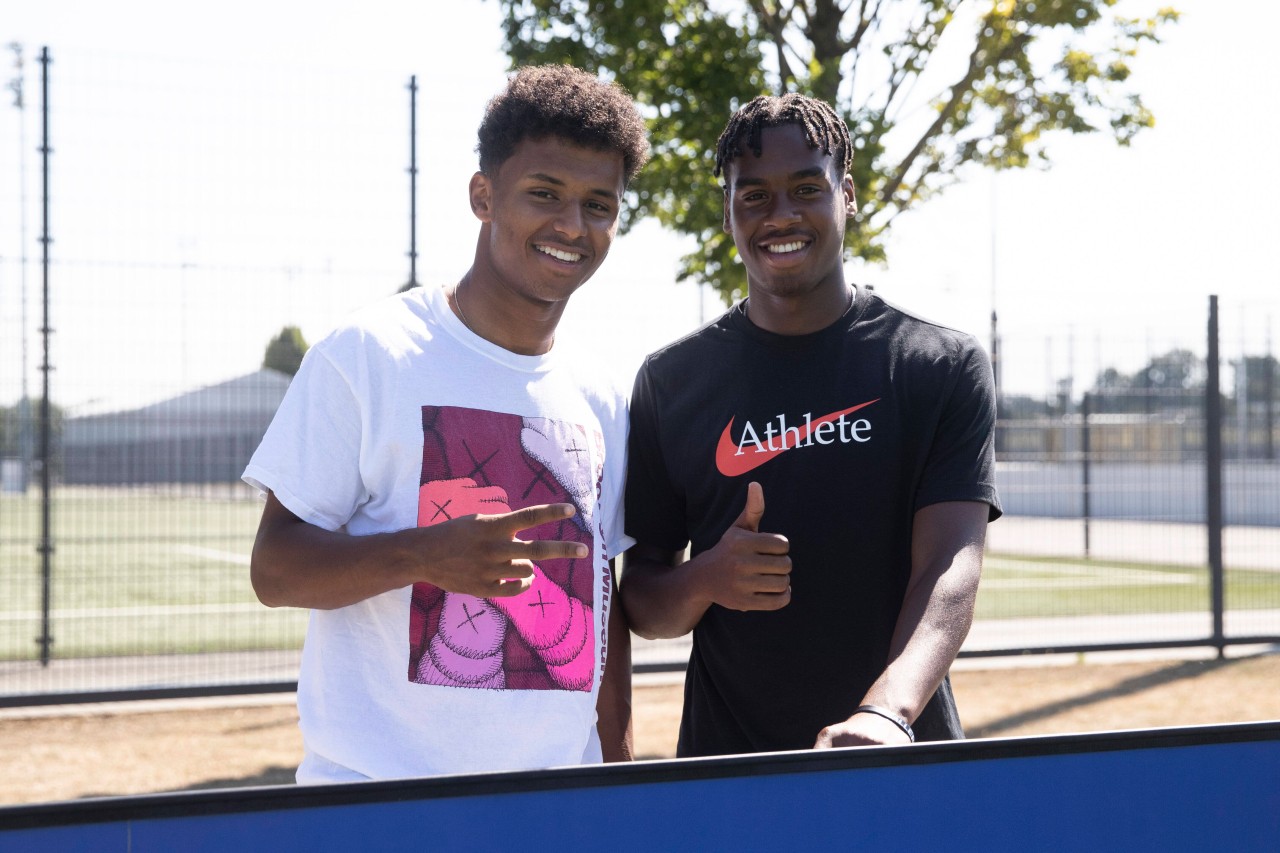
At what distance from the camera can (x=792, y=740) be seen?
86.6 inches

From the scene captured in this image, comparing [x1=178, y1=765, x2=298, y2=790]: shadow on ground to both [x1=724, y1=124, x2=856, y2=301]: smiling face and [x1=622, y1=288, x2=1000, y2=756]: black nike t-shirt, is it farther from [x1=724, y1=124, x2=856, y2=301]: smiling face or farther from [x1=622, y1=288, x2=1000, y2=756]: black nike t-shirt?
[x1=724, y1=124, x2=856, y2=301]: smiling face

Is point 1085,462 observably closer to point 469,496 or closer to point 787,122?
point 787,122

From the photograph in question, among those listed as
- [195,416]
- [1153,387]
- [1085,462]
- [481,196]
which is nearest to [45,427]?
[195,416]

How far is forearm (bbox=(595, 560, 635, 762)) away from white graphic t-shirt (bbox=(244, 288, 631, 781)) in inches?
8.7

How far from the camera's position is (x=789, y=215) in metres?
2.18

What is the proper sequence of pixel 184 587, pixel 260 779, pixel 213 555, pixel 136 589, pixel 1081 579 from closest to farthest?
pixel 260 779
pixel 136 589
pixel 184 587
pixel 1081 579
pixel 213 555

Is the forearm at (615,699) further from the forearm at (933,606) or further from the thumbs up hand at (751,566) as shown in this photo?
the forearm at (933,606)

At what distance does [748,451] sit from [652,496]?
244 millimetres

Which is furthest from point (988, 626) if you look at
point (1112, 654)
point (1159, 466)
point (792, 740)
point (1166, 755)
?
point (1166, 755)

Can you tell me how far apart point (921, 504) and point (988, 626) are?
29.3 ft

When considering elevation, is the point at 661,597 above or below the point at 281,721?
above

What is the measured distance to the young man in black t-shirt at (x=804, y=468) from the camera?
2.10m

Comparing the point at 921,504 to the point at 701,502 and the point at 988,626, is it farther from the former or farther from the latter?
the point at 988,626

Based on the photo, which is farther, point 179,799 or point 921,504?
point 921,504
